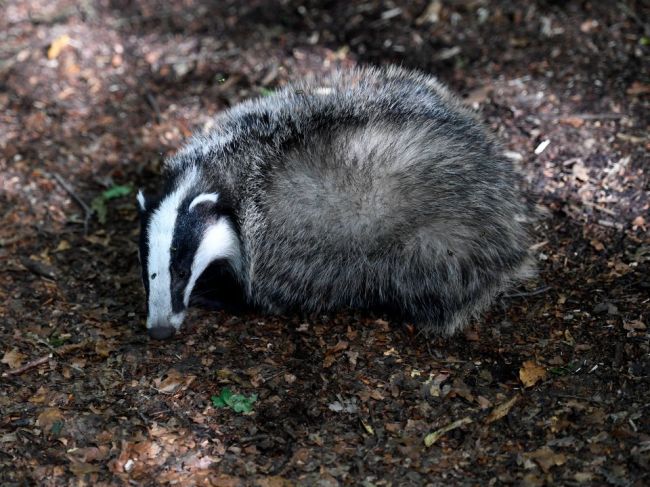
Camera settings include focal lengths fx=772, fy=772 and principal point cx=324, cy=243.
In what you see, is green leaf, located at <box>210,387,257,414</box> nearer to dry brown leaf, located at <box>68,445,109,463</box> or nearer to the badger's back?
dry brown leaf, located at <box>68,445,109,463</box>

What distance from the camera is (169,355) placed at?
5047mm

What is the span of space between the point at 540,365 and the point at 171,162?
2938mm

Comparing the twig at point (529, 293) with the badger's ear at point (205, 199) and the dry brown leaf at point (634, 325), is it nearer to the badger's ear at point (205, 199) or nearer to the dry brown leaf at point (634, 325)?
the dry brown leaf at point (634, 325)

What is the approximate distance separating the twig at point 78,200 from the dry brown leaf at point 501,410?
352 centimetres

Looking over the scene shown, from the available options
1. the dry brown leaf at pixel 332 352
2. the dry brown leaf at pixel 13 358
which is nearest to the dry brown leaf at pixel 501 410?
the dry brown leaf at pixel 332 352

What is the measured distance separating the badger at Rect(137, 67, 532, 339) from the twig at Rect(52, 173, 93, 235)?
46.2 inches

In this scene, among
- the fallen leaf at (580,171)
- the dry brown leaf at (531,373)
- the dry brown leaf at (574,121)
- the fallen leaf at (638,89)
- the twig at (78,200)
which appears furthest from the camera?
the fallen leaf at (638,89)

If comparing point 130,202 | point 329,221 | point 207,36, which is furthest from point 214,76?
point 329,221

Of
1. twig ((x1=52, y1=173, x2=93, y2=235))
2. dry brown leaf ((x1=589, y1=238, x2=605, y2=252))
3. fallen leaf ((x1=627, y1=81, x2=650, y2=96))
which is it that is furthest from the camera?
fallen leaf ((x1=627, y1=81, x2=650, y2=96))

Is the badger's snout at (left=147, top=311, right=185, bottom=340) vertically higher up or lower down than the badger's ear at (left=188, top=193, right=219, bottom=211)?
lower down

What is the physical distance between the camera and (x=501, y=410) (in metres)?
4.41

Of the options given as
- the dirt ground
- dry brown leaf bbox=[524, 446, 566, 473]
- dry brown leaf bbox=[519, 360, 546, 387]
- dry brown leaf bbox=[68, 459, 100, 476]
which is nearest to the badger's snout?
the dirt ground

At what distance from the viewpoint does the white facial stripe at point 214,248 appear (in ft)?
16.6

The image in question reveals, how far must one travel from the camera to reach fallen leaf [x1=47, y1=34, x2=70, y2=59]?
7.96 m
